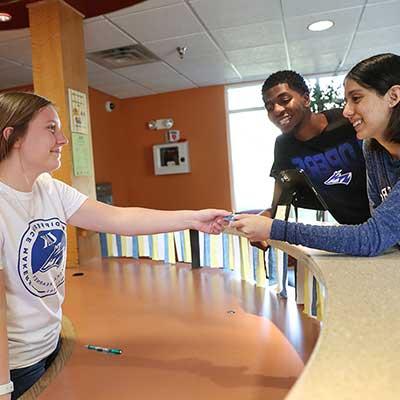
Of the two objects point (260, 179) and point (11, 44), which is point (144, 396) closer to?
point (11, 44)

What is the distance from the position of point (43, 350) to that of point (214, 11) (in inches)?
114

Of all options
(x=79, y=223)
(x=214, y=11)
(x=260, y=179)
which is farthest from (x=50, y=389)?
(x=260, y=179)

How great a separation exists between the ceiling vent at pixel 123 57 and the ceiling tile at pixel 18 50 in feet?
1.93

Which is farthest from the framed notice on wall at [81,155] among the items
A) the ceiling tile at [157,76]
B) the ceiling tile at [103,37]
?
the ceiling tile at [157,76]

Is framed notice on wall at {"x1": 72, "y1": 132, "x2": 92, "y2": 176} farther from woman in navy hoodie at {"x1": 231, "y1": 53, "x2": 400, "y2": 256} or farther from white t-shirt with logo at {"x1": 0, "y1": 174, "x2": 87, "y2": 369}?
woman in navy hoodie at {"x1": 231, "y1": 53, "x2": 400, "y2": 256}

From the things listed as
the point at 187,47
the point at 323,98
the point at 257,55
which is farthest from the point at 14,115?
the point at 323,98

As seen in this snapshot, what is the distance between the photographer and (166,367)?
1.23 m

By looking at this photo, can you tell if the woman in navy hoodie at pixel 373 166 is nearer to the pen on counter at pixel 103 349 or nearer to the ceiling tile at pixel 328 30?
the pen on counter at pixel 103 349

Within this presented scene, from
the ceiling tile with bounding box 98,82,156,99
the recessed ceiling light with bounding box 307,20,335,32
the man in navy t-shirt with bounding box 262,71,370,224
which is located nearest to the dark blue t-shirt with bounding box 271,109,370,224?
the man in navy t-shirt with bounding box 262,71,370,224

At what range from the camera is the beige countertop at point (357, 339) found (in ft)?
1.51

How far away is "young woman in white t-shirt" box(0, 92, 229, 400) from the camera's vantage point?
1105mm

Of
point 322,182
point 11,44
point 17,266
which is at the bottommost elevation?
point 17,266

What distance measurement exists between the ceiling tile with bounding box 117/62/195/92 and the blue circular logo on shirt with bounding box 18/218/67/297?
378 centimetres

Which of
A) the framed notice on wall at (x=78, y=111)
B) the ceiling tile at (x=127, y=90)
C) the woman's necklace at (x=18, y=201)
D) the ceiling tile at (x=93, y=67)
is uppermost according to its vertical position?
the ceiling tile at (x=93, y=67)
